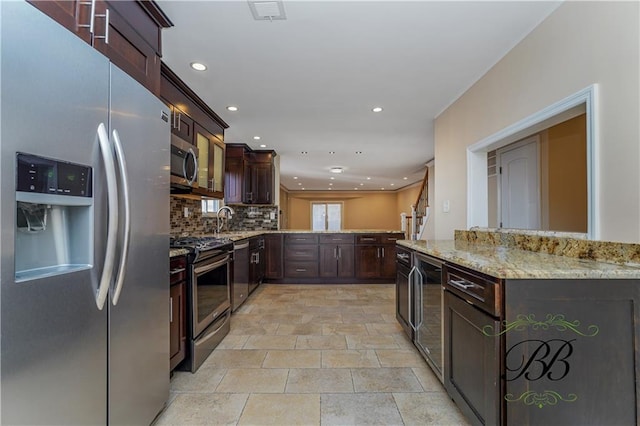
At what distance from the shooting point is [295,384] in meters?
2.02

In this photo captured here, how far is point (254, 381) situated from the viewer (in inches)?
81.4

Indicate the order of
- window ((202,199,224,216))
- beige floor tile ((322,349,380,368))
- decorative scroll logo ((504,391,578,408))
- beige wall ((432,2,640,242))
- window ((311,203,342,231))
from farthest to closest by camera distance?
window ((311,203,342,231)) < window ((202,199,224,216)) < beige floor tile ((322,349,380,368)) < beige wall ((432,2,640,242)) < decorative scroll logo ((504,391,578,408))

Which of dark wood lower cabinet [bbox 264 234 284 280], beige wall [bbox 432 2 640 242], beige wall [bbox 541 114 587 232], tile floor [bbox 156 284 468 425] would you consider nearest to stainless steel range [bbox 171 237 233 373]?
tile floor [bbox 156 284 468 425]

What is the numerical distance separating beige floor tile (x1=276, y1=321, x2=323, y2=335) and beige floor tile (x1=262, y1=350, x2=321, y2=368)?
408mm

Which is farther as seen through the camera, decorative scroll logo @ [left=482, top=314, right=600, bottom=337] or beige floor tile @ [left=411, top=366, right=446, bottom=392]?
beige floor tile @ [left=411, top=366, right=446, bottom=392]

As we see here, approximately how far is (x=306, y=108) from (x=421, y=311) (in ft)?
8.33

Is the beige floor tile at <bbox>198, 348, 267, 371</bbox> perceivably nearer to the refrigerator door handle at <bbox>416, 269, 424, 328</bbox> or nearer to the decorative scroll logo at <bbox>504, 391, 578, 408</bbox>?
the refrigerator door handle at <bbox>416, 269, 424, 328</bbox>

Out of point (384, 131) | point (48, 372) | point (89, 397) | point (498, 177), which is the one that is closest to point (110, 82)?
point (48, 372)

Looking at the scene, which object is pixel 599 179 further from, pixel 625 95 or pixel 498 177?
pixel 498 177

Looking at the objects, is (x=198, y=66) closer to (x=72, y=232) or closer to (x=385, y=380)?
(x=72, y=232)

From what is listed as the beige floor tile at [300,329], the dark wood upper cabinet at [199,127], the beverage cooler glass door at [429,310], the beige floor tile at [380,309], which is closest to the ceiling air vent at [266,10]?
the dark wood upper cabinet at [199,127]

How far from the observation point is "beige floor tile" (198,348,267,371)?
2.30 metres

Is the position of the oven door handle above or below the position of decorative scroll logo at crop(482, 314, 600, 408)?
above

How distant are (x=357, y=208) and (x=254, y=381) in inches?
454
